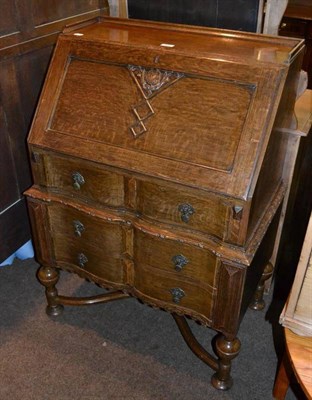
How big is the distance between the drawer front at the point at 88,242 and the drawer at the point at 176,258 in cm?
9

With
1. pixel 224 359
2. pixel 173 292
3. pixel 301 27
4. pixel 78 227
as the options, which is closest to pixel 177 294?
pixel 173 292

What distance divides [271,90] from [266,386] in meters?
1.19

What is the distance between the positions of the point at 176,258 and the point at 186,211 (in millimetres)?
192

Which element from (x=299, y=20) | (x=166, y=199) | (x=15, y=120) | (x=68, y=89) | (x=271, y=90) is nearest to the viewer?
(x=271, y=90)

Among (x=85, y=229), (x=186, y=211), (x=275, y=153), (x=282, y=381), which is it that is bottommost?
(x=282, y=381)

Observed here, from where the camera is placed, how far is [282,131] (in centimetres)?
152

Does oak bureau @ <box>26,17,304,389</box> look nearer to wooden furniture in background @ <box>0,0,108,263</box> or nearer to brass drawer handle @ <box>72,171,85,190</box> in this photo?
brass drawer handle @ <box>72,171,85,190</box>

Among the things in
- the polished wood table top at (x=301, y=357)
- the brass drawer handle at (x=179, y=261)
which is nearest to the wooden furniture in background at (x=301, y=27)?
the brass drawer handle at (x=179, y=261)

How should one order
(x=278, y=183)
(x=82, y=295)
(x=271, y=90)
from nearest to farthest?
(x=271, y=90) < (x=278, y=183) < (x=82, y=295)

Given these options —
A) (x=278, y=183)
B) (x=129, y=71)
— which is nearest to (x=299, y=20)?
(x=278, y=183)

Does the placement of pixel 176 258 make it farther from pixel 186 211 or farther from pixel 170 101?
pixel 170 101

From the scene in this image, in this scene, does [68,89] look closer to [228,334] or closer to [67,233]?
[67,233]

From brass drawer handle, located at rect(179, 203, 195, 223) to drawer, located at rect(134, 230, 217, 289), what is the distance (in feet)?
0.31

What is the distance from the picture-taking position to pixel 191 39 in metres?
1.59
